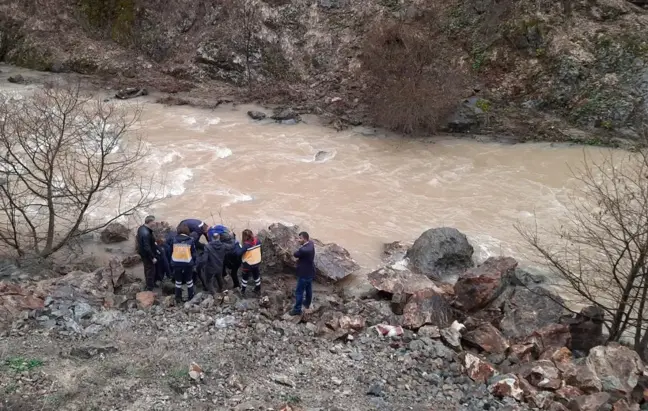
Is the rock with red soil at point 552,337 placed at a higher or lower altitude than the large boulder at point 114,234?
higher

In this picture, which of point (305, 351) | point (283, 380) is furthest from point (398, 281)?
point (283, 380)

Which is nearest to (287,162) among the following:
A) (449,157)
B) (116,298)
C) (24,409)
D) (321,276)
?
(449,157)

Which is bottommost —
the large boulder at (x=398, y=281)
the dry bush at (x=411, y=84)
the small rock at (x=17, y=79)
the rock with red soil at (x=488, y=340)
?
the large boulder at (x=398, y=281)

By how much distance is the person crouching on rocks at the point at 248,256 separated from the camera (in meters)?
9.64

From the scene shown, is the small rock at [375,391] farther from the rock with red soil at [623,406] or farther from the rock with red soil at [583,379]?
the rock with red soil at [623,406]

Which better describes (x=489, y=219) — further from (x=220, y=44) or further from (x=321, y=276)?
(x=220, y=44)

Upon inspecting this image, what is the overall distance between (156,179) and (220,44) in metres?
11.9

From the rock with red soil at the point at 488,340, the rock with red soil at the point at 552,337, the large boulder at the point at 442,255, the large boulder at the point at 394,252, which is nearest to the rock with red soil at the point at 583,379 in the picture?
the rock with red soil at the point at 488,340

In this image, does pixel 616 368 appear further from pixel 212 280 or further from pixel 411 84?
pixel 411 84

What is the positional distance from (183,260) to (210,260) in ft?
2.00

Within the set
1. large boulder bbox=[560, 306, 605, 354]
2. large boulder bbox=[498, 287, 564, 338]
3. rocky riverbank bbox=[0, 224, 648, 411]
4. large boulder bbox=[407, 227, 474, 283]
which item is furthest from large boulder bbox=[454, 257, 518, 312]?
large boulder bbox=[560, 306, 605, 354]

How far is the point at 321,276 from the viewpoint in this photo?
1104 centimetres

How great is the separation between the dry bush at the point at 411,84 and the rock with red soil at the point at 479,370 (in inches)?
506

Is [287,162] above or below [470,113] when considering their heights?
below
